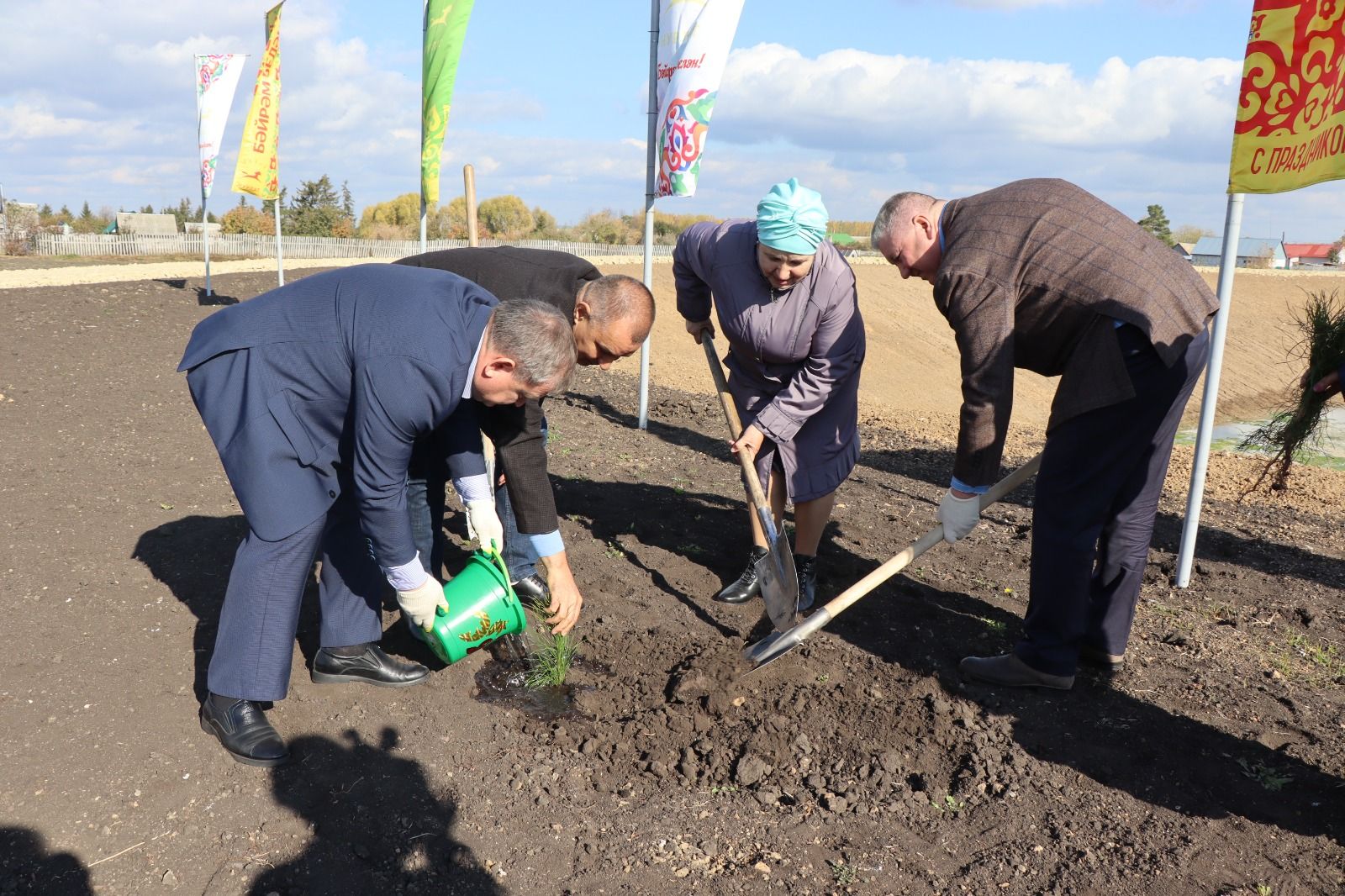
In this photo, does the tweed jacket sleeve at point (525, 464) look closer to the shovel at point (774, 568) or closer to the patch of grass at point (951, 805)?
the shovel at point (774, 568)

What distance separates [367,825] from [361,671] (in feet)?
2.53

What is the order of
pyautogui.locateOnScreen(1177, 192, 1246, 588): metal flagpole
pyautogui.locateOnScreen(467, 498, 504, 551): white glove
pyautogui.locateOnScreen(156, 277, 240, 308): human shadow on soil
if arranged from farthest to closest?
pyautogui.locateOnScreen(156, 277, 240, 308): human shadow on soil
pyautogui.locateOnScreen(1177, 192, 1246, 588): metal flagpole
pyautogui.locateOnScreen(467, 498, 504, 551): white glove

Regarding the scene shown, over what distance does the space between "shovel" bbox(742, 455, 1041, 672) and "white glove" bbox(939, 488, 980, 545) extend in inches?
1.1

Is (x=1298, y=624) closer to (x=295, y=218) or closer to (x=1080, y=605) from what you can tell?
(x=1080, y=605)

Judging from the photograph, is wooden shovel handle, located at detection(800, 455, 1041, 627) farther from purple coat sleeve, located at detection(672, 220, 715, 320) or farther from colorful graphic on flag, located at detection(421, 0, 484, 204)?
colorful graphic on flag, located at detection(421, 0, 484, 204)

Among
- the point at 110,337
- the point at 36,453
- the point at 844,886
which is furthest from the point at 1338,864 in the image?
the point at 110,337

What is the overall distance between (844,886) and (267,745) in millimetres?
1693

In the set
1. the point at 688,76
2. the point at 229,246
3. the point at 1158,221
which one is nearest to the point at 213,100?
the point at 688,76

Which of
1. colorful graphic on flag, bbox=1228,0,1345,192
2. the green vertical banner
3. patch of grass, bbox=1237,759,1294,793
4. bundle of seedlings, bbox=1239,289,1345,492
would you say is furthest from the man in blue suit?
the green vertical banner

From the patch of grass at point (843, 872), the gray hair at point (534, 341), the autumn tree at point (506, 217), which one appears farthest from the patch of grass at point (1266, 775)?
the autumn tree at point (506, 217)

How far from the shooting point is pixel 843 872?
2.35 meters

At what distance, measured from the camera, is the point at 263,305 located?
2553 mm

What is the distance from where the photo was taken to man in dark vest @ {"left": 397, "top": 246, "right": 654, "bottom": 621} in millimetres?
2885

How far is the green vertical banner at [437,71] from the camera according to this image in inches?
310
